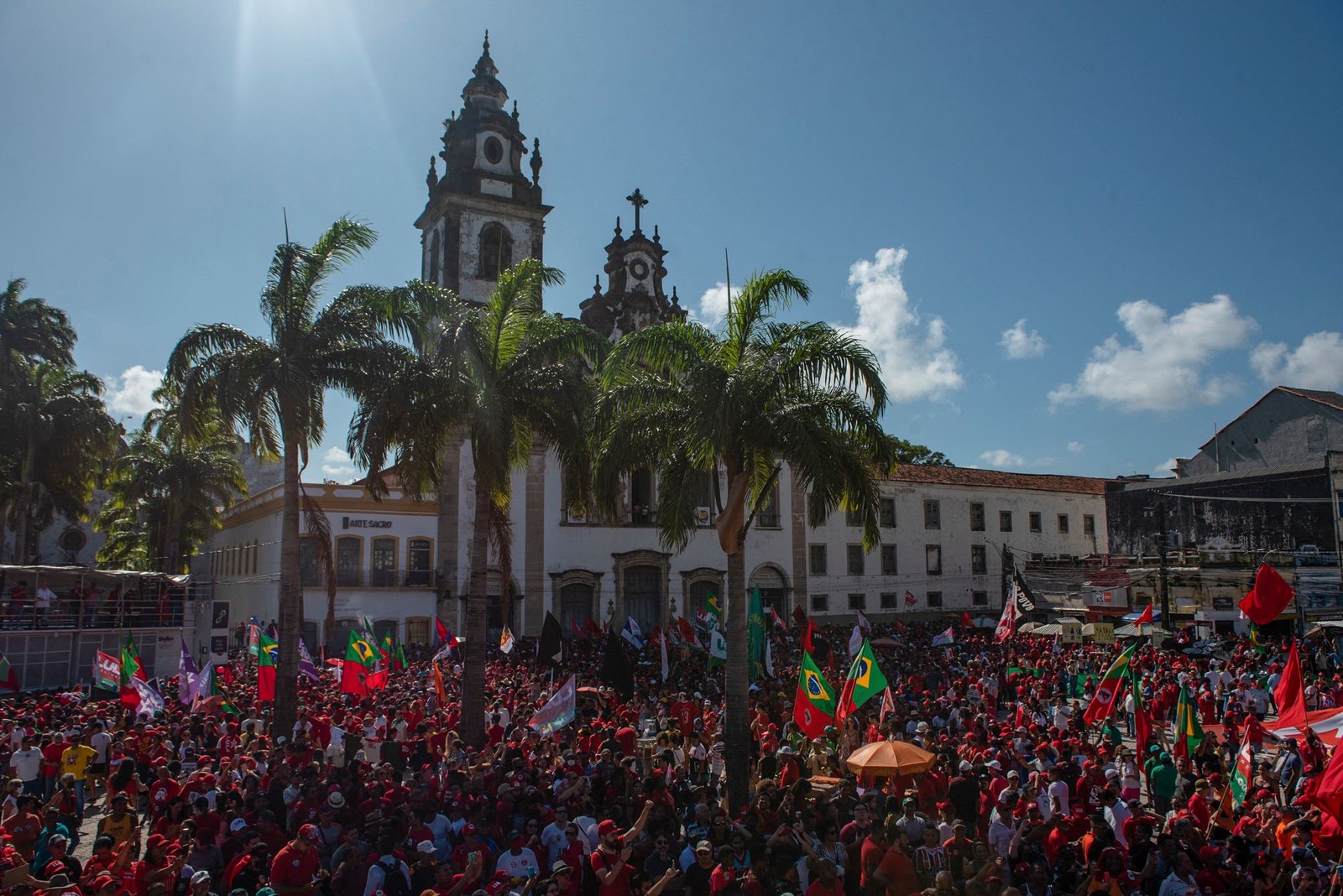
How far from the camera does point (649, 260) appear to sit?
146ft

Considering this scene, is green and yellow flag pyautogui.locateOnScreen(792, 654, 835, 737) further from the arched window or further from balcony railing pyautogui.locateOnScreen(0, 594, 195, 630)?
the arched window

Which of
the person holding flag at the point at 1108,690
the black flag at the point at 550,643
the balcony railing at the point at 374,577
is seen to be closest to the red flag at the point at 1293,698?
the person holding flag at the point at 1108,690

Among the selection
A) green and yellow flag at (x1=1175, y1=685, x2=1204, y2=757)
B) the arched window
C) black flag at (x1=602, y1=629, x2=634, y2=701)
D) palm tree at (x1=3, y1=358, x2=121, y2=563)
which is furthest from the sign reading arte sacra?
green and yellow flag at (x1=1175, y1=685, x2=1204, y2=757)

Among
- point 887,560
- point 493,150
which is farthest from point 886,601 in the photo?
point 493,150

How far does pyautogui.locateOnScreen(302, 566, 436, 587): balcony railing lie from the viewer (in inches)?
1344

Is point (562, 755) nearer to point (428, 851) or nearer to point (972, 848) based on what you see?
point (428, 851)

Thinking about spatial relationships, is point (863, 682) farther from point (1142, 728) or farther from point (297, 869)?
point (297, 869)

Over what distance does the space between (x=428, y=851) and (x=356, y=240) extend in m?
12.4

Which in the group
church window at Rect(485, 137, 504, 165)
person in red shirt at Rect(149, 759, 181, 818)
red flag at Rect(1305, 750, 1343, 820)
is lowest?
person in red shirt at Rect(149, 759, 181, 818)

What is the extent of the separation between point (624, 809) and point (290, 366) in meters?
10.4

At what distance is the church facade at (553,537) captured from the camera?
35656 millimetres

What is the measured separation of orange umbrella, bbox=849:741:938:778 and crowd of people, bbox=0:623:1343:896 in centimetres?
33

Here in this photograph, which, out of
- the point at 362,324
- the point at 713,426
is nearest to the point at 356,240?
the point at 362,324

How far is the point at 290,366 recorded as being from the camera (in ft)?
57.9
